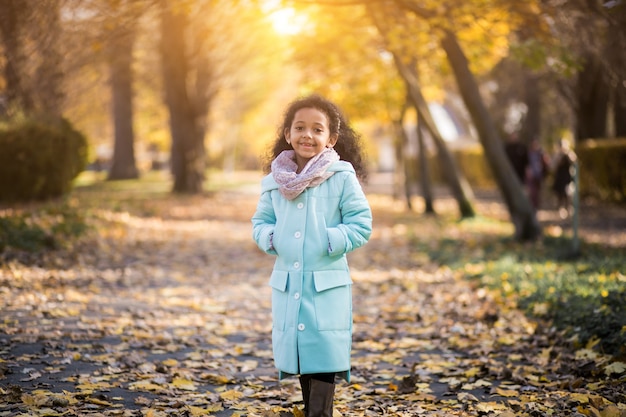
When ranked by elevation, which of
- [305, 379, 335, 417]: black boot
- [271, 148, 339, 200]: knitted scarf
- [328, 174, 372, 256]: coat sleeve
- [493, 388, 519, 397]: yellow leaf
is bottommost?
[493, 388, 519, 397]: yellow leaf

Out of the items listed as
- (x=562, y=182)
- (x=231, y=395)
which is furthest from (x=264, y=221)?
(x=562, y=182)

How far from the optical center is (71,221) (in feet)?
40.1

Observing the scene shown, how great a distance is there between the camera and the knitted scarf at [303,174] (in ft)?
12.7

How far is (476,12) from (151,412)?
834 centimetres

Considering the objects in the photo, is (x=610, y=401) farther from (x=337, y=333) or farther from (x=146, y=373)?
(x=146, y=373)

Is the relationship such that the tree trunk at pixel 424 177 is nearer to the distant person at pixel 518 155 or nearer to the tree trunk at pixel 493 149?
the distant person at pixel 518 155

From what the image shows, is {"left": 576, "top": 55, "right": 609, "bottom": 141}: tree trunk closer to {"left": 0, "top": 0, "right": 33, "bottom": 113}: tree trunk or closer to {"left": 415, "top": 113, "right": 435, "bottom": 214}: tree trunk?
{"left": 415, "top": 113, "right": 435, "bottom": 214}: tree trunk

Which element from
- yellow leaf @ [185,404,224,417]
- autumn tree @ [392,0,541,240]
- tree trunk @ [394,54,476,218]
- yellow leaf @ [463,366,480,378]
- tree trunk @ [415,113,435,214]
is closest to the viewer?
yellow leaf @ [185,404,224,417]

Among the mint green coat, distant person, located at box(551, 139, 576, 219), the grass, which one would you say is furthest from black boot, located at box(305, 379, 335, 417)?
distant person, located at box(551, 139, 576, 219)

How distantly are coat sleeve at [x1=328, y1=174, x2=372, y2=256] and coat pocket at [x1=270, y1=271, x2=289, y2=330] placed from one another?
11.9 inches

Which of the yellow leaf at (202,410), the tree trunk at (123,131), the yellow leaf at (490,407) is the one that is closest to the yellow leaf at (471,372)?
the yellow leaf at (490,407)

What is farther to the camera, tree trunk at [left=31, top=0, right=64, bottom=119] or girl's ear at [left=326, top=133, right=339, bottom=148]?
tree trunk at [left=31, top=0, right=64, bottom=119]

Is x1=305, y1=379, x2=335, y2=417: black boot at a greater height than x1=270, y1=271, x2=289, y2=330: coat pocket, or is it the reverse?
x1=270, y1=271, x2=289, y2=330: coat pocket

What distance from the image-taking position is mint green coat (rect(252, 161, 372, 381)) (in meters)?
3.85
